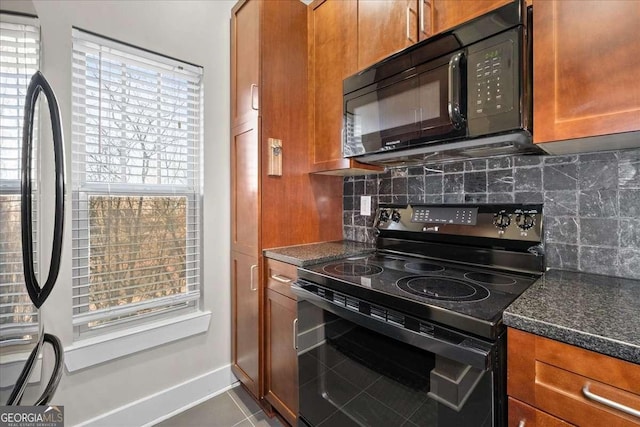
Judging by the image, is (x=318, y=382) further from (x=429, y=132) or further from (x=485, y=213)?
(x=429, y=132)

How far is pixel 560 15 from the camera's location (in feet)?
2.88

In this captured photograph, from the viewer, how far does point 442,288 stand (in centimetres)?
103

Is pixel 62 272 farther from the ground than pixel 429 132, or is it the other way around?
pixel 429 132

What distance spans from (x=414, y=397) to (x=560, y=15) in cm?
128

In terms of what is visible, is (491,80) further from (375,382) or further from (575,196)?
(375,382)

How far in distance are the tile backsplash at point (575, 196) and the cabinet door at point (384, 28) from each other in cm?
67

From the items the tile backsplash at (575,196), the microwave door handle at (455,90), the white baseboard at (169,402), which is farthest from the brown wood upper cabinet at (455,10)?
the white baseboard at (169,402)

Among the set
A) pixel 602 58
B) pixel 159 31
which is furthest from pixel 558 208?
pixel 159 31

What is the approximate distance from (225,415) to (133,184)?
1.42 meters

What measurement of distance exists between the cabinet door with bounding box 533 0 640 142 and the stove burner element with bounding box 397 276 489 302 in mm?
547

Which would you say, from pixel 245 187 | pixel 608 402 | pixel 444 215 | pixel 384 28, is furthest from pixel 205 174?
pixel 608 402

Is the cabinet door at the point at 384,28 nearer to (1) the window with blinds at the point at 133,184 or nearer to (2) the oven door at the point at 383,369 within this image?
(1) the window with blinds at the point at 133,184

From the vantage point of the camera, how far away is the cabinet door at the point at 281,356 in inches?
56.2

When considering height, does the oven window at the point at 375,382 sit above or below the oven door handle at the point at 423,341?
below
